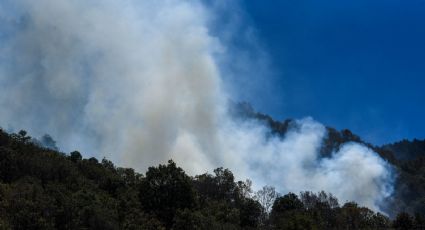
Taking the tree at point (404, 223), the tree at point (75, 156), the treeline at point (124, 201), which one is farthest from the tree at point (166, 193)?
the tree at point (404, 223)

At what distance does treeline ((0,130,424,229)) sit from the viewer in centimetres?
4591

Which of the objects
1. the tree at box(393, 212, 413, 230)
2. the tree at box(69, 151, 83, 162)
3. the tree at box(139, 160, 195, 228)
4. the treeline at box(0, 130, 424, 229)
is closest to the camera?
the treeline at box(0, 130, 424, 229)

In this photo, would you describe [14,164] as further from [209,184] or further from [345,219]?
[345,219]

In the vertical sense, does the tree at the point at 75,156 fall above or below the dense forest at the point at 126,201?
above

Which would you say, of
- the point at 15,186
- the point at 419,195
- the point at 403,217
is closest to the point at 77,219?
the point at 15,186

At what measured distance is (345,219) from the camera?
319 ft

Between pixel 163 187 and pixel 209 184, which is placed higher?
pixel 209 184

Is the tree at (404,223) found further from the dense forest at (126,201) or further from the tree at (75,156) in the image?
the tree at (75,156)

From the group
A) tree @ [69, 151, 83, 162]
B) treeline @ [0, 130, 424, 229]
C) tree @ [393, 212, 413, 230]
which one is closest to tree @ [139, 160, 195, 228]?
treeline @ [0, 130, 424, 229]

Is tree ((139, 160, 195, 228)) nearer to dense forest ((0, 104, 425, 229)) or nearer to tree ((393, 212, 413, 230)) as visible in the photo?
dense forest ((0, 104, 425, 229))

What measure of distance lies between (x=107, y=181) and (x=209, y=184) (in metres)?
38.3

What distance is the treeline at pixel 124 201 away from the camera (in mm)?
45906

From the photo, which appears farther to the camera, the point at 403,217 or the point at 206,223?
the point at 403,217

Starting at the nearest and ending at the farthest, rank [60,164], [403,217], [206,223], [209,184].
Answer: [206,223], [60,164], [403,217], [209,184]
